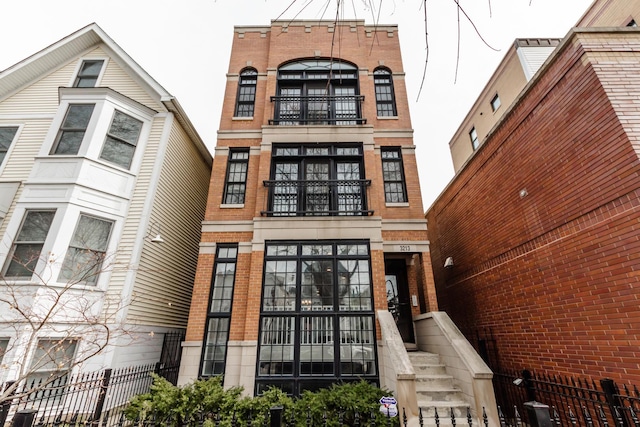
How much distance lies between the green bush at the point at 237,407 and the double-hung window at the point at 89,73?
36.8ft

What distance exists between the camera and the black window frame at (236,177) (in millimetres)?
10234

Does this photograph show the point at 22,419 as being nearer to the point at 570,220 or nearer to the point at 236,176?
the point at 236,176

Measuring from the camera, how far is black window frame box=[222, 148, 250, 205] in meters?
10.2

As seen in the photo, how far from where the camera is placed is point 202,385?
20.4ft

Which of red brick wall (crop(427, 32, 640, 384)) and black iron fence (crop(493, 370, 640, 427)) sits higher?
red brick wall (crop(427, 32, 640, 384))

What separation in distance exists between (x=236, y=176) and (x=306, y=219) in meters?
3.15

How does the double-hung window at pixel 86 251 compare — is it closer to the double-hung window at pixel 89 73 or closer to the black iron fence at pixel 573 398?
the double-hung window at pixel 89 73

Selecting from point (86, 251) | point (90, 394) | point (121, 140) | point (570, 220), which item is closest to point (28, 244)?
point (86, 251)

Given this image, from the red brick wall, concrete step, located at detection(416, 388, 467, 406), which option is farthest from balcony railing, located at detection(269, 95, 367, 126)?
concrete step, located at detection(416, 388, 467, 406)

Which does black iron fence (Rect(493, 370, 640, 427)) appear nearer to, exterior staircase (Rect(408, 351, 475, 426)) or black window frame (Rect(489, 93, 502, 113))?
exterior staircase (Rect(408, 351, 475, 426))

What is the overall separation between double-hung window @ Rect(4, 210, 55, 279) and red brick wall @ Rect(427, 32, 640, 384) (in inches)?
491

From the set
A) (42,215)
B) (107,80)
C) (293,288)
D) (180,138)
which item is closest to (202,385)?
(293,288)

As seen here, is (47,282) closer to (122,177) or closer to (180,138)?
(122,177)

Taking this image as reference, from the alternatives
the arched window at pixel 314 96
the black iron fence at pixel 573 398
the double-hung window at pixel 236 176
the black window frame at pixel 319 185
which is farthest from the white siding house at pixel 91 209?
the black iron fence at pixel 573 398
